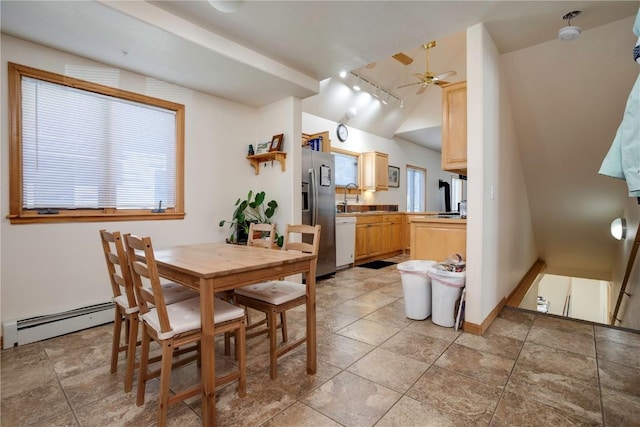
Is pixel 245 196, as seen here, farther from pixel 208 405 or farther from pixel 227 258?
pixel 208 405

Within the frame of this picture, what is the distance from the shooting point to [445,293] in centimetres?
266

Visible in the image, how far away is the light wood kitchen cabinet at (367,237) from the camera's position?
5.36m

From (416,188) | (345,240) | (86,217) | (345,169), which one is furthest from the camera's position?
(416,188)

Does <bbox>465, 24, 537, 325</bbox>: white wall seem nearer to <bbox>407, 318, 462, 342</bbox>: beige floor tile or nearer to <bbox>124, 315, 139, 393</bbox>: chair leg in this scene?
<bbox>407, 318, 462, 342</bbox>: beige floor tile

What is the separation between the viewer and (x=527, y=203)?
14.2 ft

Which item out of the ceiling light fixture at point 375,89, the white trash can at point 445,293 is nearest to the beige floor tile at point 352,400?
the white trash can at point 445,293

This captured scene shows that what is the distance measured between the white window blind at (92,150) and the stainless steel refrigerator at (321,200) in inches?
65.0

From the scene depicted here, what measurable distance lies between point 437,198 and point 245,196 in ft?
21.6

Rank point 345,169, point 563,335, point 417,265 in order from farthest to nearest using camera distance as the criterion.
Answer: point 345,169, point 417,265, point 563,335

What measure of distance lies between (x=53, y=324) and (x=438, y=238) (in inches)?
140

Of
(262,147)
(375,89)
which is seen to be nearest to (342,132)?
(375,89)

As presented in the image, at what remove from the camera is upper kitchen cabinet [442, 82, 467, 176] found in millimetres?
A: 2930

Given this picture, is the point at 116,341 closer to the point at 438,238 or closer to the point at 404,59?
the point at 438,238

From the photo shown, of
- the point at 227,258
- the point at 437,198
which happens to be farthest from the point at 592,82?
the point at 437,198
